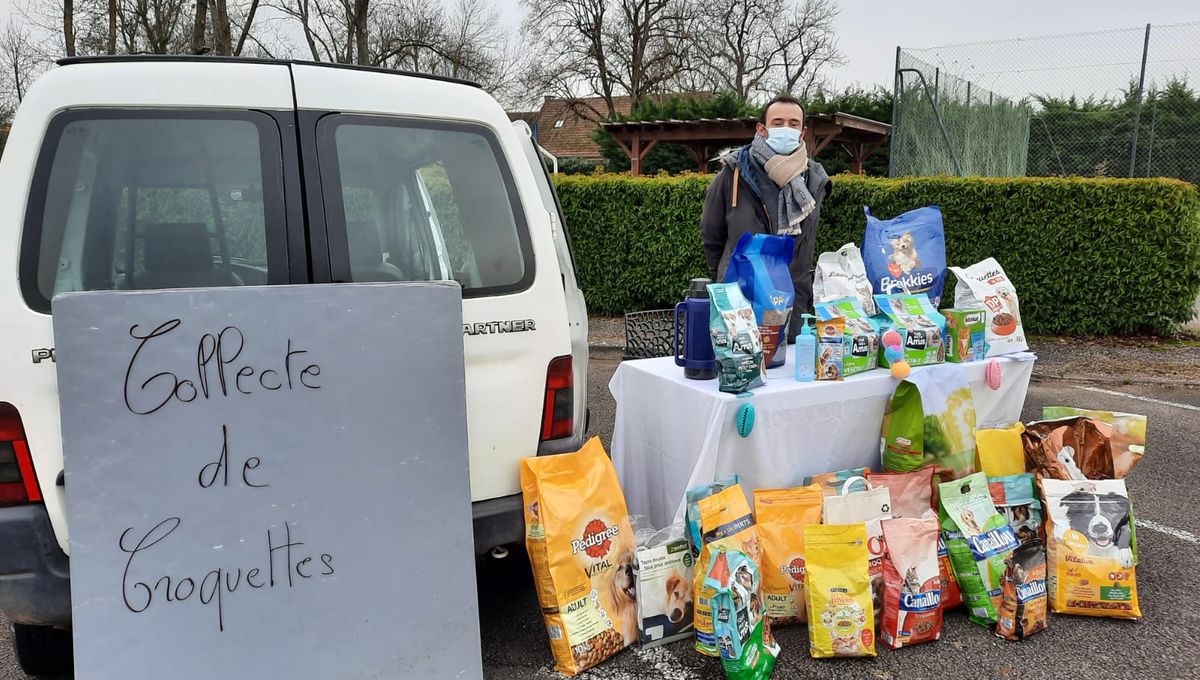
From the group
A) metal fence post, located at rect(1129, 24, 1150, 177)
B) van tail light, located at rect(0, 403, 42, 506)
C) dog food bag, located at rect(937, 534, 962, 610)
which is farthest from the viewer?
metal fence post, located at rect(1129, 24, 1150, 177)

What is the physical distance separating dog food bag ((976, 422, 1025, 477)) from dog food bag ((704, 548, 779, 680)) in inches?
46.9

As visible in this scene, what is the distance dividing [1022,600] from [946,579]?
0.25m

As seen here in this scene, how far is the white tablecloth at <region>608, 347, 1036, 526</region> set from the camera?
2.84 m

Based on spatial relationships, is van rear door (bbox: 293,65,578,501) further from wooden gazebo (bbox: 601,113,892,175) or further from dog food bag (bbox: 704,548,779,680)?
wooden gazebo (bbox: 601,113,892,175)

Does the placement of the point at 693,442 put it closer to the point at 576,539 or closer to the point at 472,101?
the point at 576,539

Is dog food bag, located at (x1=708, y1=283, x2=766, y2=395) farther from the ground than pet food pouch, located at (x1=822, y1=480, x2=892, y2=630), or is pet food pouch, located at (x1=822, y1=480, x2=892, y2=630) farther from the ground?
dog food bag, located at (x1=708, y1=283, x2=766, y2=395)

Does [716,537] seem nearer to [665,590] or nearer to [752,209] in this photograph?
[665,590]

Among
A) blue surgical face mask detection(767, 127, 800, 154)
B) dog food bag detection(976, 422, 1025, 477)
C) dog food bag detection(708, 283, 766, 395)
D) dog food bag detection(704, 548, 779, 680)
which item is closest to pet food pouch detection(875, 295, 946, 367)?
dog food bag detection(976, 422, 1025, 477)

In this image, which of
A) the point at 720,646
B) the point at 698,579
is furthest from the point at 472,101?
the point at 720,646

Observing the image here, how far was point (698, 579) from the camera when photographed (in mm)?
2551

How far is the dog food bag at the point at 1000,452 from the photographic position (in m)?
3.10

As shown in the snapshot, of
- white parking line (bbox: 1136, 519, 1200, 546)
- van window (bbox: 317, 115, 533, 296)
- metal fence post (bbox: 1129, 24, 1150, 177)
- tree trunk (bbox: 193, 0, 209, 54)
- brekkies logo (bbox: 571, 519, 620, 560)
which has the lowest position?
white parking line (bbox: 1136, 519, 1200, 546)

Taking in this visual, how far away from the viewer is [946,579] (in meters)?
2.84

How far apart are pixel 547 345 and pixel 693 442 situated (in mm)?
742
